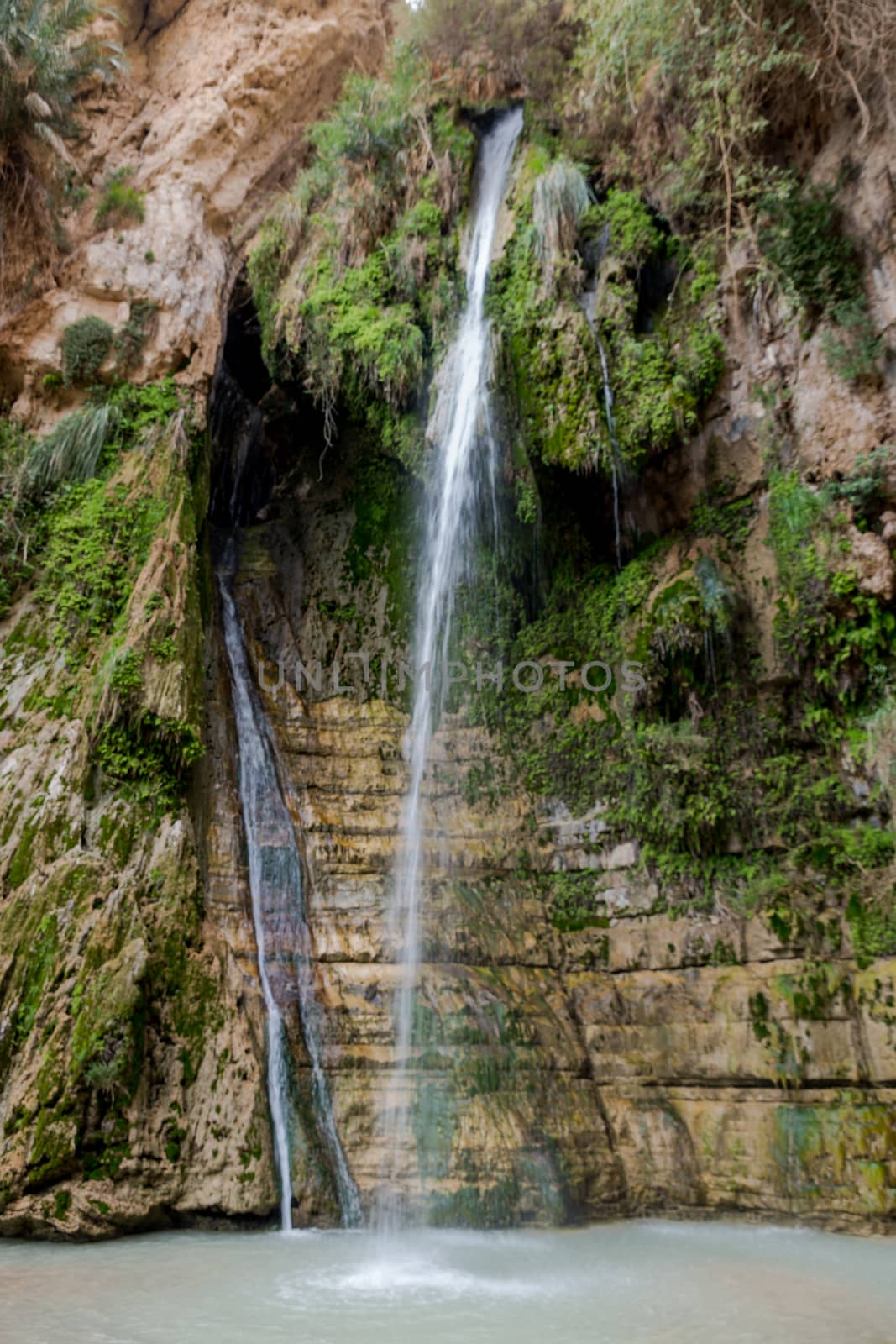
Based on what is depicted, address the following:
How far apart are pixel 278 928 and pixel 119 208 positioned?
10003mm

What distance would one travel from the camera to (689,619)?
838cm

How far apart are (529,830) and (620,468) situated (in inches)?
155

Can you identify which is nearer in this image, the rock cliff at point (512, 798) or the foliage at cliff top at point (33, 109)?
the rock cliff at point (512, 798)

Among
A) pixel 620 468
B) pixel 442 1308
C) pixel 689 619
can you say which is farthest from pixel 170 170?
pixel 442 1308

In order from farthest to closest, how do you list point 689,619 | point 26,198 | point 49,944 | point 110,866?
point 26,198, point 689,619, point 110,866, point 49,944

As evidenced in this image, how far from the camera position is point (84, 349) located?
10.5 meters

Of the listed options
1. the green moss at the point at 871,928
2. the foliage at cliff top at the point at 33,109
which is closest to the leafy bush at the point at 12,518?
the foliage at cliff top at the point at 33,109

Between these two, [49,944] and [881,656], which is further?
[881,656]

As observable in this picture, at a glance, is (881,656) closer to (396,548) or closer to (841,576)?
(841,576)

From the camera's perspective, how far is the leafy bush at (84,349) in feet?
34.3

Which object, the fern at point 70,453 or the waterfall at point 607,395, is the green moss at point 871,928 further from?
the fern at point 70,453

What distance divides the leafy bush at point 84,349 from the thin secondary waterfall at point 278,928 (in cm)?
367

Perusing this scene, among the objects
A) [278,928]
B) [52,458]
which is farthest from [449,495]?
[278,928]

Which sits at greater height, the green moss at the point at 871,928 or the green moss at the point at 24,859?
the green moss at the point at 24,859
